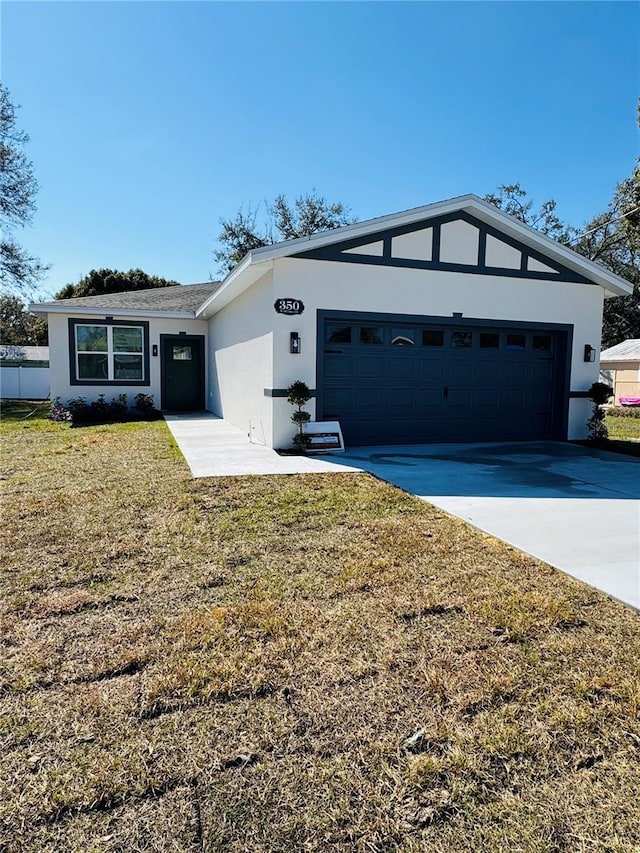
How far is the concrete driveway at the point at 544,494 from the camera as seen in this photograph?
3.99 metres

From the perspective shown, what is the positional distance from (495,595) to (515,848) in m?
1.84

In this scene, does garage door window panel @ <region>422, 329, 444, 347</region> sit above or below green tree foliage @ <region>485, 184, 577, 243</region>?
below

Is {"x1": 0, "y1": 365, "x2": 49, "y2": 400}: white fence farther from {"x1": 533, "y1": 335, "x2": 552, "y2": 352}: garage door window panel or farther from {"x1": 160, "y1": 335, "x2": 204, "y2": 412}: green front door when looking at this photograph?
{"x1": 533, "y1": 335, "x2": 552, "y2": 352}: garage door window panel

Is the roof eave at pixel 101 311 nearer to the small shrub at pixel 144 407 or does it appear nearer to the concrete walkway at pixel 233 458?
the small shrub at pixel 144 407

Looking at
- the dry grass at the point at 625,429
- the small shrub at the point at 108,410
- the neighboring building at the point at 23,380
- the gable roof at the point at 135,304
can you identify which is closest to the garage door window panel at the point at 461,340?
the dry grass at the point at 625,429

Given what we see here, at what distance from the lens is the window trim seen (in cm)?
1403

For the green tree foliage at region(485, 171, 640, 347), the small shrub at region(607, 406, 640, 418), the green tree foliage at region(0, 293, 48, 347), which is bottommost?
the small shrub at region(607, 406, 640, 418)

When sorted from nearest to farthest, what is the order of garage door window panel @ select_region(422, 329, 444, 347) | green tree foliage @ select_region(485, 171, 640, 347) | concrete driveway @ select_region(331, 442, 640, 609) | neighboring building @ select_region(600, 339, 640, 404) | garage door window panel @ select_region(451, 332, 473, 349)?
concrete driveway @ select_region(331, 442, 640, 609), garage door window panel @ select_region(422, 329, 444, 347), garage door window panel @ select_region(451, 332, 473, 349), neighboring building @ select_region(600, 339, 640, 404), green tree foliage @ select_region(485, 171, 640, 347)

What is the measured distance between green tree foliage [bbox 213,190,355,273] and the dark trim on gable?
21.0 metres

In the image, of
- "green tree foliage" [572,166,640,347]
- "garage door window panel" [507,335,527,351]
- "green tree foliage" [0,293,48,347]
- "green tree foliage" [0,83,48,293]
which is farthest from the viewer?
"green tree foliage" [0,293,48,347]

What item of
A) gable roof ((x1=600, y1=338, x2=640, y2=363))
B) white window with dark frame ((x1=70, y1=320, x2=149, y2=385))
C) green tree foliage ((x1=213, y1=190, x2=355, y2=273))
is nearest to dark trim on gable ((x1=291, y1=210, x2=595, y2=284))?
white window with dark frame ((x1=70, y1=320, x2=149, y2=385))

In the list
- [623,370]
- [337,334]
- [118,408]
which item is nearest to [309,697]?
[337,334]

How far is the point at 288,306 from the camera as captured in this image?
8.30m

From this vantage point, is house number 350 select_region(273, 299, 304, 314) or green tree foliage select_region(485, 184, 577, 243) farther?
green tree foliage select_region(485, 184, 577, 243)
